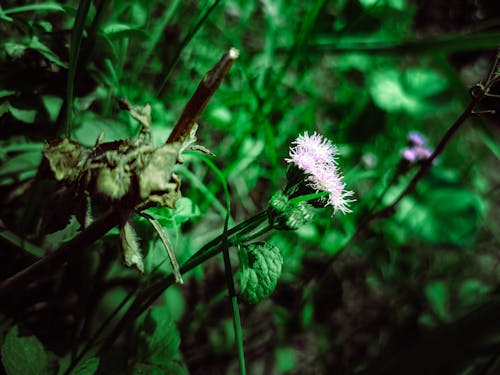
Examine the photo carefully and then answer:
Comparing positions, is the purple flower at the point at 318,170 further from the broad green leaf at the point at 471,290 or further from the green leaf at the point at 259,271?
the broad green leaf at the point at 471,290

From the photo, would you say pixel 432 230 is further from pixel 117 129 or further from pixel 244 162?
pixel 117 129

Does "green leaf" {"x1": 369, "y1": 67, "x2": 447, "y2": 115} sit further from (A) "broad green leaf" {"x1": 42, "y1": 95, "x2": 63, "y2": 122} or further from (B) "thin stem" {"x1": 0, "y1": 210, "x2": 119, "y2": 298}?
(B) "thin stem" {"x1": 0, "y1": 210, "x2": 119, "y2": 298}

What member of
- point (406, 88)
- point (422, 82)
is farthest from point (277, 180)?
point (422, 82)

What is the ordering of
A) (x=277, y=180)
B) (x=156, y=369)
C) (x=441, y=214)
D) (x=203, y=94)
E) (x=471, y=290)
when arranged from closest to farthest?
(x=203, y=94) → (x=156, y=369) → (x=277, y=180) → (x=471, y=290) → (x=441, y=214)

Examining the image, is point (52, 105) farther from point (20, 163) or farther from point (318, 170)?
point (318, 170)

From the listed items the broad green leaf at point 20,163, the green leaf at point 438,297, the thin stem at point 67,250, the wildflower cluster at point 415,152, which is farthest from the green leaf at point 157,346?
the green leaf at point 438,297

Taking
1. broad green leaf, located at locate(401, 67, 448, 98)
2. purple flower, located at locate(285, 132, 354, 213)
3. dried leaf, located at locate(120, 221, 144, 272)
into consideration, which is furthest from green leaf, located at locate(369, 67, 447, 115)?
dried leaf, located at locate(120, 221, 144, 272)

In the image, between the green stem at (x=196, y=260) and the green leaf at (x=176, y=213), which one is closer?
the green stem at (x=196, y=260)
